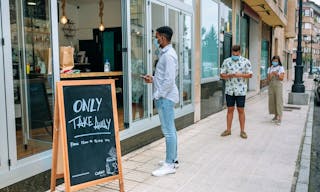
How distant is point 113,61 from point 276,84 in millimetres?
5716

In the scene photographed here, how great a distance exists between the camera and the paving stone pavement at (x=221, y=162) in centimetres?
406

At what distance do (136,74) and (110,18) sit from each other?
658 centimetres

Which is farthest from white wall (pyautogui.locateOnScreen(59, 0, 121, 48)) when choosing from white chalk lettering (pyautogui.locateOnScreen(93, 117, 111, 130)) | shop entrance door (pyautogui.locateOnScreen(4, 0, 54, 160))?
white chalk lettering (pyautogui.locateOnScreen(93, 117, 111, 130))

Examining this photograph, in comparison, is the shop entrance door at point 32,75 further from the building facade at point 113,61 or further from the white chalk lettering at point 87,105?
the white chalk lettering at point 87,105

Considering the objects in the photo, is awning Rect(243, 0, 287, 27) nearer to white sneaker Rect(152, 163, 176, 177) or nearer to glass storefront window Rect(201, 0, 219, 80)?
glass storefront window Rect(201, 0, 219, 80)

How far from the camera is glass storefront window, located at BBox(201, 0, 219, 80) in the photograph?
8719 mm

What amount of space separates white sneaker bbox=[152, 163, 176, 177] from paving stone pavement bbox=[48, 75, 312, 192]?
67mm

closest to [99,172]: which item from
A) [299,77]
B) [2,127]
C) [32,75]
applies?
[2,127]

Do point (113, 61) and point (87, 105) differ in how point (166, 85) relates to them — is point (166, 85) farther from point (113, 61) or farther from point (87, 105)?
point (113, 61)

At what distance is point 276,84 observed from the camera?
799 cm

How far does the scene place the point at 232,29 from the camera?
11406 millimetres

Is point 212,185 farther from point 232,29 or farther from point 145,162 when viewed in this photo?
point 232,29

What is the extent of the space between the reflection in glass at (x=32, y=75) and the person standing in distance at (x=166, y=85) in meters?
1.36

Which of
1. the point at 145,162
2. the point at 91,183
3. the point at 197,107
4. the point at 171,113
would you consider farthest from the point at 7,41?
the point at 197,107
